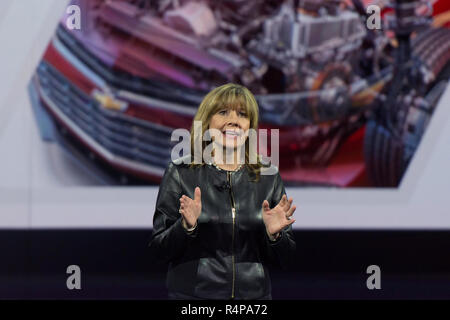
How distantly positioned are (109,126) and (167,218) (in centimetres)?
181

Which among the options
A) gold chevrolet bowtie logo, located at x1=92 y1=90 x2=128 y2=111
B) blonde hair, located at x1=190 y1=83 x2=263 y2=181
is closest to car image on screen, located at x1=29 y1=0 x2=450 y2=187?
gold chevrolet bowtie logo, located at x1=92 y1=90 x2=128 y2=111

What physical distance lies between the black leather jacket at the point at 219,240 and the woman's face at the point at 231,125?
0.08 metres

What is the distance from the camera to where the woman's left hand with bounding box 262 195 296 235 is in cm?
117

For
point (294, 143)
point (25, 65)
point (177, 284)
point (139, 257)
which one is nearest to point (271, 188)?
point (177, 284)

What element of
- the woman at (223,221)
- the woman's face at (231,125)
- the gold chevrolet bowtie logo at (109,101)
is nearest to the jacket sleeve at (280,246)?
the woman at (223,221)

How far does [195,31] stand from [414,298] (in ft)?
5.92

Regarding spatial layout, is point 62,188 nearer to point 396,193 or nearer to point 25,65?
point 25,65

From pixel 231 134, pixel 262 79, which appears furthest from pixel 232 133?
pixel 262 79

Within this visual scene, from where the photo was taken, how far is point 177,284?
1246 mm

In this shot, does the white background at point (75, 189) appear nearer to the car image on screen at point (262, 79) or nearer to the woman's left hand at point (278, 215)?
the car image on screen at point (262, 79)

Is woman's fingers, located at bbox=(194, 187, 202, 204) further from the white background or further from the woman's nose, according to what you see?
the white background

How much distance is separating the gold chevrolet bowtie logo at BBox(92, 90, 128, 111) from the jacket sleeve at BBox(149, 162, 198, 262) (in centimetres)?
176

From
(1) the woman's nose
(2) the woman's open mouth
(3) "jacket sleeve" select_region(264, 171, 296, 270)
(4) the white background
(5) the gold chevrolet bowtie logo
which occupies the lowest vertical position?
(3) "jacket sleeve" select_region(264, 171, 296, 270)

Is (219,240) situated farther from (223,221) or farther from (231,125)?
(231,125)
